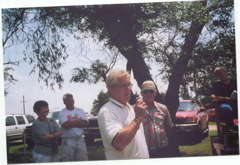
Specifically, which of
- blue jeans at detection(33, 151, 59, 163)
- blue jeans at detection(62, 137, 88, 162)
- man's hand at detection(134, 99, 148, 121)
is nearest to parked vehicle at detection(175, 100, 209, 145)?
man's hand at detection(134, 99, 148, 121)

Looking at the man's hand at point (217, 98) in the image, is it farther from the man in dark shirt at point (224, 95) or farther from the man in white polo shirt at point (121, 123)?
the man in white polo shirt at point (121, 123)

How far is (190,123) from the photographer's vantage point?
4383 mm

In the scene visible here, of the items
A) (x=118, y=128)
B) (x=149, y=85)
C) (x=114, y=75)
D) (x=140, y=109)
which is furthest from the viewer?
(x=149, y=85)

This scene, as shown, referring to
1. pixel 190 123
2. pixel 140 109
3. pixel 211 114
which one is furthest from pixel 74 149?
pixel 211 114

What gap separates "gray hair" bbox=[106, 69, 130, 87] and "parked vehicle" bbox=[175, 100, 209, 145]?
0.92 m

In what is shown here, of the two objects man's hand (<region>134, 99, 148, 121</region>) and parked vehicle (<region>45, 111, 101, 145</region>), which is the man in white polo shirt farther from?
parked vehicle (<region>45, 111, 101, 145</region>)

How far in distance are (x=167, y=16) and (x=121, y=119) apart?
1699 millimetres

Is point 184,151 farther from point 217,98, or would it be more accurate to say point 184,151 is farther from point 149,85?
point 149,85

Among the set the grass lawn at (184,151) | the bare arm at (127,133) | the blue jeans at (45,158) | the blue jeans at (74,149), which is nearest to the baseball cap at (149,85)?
the bare arm at (127,133)

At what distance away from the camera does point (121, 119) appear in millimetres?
3803

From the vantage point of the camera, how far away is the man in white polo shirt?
379 centimetres

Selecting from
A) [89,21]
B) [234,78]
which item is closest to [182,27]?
[234,78]

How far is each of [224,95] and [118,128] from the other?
1711mm

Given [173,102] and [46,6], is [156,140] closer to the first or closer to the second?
[173,102]
